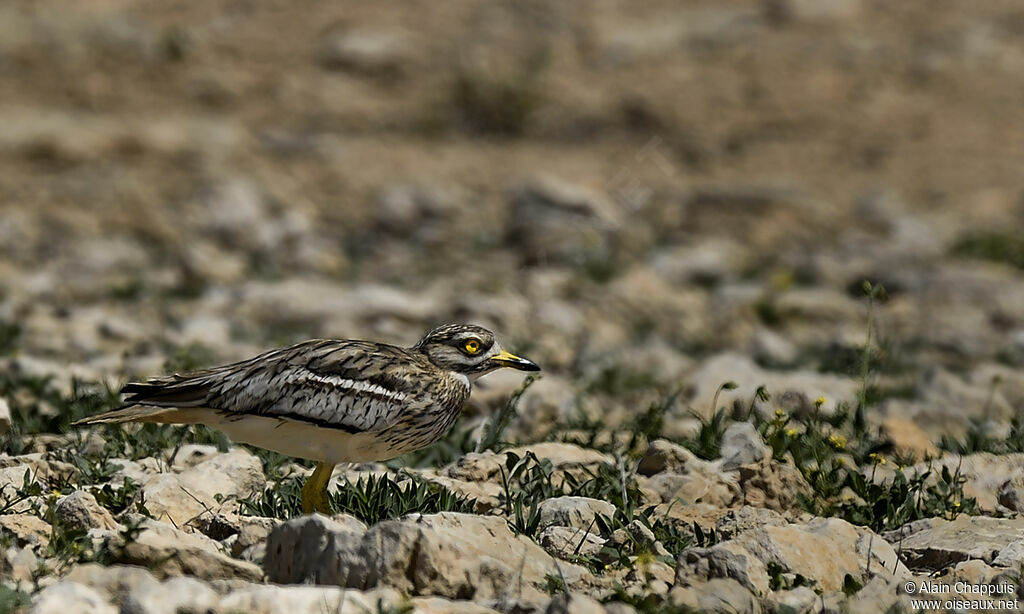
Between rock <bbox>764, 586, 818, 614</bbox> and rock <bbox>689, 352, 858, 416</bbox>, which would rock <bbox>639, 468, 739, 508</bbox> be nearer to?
rock <bbox>764, 586, 818, 614</bbox>

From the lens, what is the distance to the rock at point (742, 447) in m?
5.66

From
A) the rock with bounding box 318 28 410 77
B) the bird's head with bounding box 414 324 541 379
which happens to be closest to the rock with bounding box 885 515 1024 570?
the bird's head with bounding box 414 324 541 379

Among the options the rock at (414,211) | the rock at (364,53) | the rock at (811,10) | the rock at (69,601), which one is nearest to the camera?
the rock at (69,601)

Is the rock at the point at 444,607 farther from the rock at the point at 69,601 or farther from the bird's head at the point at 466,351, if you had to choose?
the bird's head at the point at 466,351

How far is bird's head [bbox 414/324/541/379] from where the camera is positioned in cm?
553

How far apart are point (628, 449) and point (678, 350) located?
3.28 m

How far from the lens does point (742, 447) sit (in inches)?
227

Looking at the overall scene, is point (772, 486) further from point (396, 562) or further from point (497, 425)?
point (396, 562)

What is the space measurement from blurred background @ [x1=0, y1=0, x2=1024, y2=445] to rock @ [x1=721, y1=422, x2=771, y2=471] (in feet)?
4.07

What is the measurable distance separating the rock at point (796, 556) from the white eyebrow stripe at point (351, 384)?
1.31m

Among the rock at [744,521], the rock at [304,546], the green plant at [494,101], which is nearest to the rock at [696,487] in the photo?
the rock at [744,521]

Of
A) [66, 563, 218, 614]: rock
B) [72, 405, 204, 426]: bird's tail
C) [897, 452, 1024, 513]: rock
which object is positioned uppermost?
[72, 405, 204, 426]: bird's tail

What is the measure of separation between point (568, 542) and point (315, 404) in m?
1.01

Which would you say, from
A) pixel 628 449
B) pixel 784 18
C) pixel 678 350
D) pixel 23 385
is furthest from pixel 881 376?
pixel 784 18
